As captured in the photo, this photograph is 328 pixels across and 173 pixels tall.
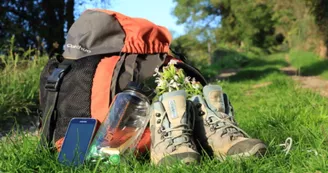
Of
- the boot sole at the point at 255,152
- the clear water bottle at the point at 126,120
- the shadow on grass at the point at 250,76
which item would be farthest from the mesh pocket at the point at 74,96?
the shadow on grass at the point at 250,76

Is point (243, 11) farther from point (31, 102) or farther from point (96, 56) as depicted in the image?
point (96, 56)

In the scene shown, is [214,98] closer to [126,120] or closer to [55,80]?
[126,120]

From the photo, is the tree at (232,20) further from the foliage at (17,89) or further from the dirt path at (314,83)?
the foliage at (17,89)

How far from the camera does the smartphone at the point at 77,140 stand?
7.80ft

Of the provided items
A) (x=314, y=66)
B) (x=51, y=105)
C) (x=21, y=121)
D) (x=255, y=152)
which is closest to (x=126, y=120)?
(x=51, y=105)

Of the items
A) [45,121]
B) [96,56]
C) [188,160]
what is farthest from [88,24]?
[188,160]

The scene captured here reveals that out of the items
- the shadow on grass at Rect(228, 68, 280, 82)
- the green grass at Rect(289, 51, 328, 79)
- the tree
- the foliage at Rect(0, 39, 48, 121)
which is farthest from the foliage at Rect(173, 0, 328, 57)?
the foliage at Rect(0, 39, 48, 121)

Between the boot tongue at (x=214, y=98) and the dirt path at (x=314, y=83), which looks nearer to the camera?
the boot tongue at (x=214, y=98)

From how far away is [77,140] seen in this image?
2516 millimetres

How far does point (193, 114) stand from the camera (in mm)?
2414

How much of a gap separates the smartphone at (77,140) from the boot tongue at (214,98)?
676 millimetres

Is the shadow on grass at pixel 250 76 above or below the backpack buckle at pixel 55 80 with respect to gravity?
below

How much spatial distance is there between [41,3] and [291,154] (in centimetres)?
1075

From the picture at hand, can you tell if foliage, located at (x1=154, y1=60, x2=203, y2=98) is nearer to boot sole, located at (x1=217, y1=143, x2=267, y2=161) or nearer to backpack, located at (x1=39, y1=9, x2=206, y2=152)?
backpack, located at (x1=39, y1=9, x2=206, y2=152)
